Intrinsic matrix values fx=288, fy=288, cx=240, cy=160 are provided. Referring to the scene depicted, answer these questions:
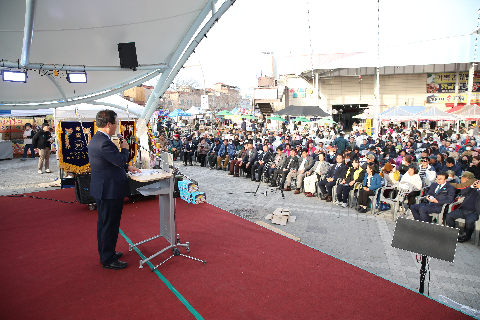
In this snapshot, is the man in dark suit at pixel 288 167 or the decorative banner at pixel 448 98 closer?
the man in dark suit at pixel 288 167

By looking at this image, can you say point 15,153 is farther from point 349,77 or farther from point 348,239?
point 349,77

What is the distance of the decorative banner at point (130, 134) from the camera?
25.4ft

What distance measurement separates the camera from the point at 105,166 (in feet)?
10.8

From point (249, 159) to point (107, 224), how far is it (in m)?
7.43

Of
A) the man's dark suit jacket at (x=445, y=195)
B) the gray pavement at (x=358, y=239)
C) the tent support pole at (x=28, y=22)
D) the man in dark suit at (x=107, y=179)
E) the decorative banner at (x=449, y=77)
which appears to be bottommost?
the gray pavement at (x=358, y=239)

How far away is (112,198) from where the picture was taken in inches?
129

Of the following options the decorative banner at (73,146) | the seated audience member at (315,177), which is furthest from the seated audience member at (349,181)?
the decorative banner at (73,146)

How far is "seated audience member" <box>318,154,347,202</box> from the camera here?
24.6 feet

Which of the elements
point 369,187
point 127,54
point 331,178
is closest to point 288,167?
point 331,178

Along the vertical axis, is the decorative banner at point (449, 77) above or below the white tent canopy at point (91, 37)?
above

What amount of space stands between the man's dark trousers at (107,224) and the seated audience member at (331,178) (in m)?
5.60

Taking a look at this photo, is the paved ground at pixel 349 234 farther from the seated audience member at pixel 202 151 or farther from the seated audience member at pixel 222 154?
the seated audience member at pixel 202 151

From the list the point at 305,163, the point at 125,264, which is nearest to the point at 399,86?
the point at 305,163

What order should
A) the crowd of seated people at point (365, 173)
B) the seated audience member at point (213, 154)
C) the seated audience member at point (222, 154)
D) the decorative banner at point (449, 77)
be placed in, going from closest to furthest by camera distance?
the crowd of seated people at point (365, 173) < the seated audience member at point (222, 154) < the seated audience member at point (213, 154) < the decorative banner at point (449, 77)
